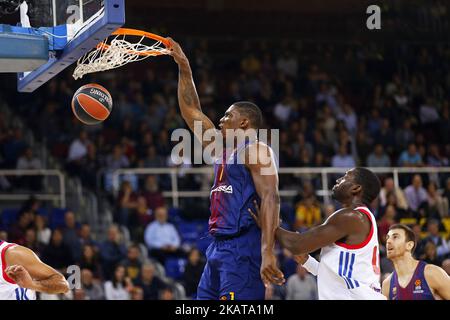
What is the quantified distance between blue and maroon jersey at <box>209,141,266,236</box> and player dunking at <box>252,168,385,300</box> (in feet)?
0.44

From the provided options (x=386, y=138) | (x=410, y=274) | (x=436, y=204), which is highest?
(x=386, y=138)

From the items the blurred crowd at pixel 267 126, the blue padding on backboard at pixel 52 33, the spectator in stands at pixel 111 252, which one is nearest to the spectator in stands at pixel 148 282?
the blurred crowd at pixel 267 126

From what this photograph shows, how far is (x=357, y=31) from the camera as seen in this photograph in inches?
695

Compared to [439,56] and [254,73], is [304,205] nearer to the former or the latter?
[254,73]

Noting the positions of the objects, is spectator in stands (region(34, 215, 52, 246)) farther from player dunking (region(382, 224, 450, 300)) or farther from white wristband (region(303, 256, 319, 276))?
white wristband (region(303, 256, 319, 276))

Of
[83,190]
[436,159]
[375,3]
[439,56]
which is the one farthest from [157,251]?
[439,56]

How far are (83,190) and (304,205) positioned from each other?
10.8ft

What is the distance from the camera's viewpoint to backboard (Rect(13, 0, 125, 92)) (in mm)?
5934

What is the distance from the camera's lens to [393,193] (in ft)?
44.0

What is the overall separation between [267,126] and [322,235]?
10.0 metres

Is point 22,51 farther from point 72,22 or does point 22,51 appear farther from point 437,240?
point 437,240

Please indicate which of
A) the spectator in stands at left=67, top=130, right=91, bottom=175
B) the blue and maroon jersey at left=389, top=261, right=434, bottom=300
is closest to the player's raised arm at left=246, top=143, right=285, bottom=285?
the blue and maroon jersey at left=389, top=261, right=434, bottom=300

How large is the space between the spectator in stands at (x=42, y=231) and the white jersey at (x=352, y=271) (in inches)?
261

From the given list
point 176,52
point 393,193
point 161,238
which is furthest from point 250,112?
point 393,193
